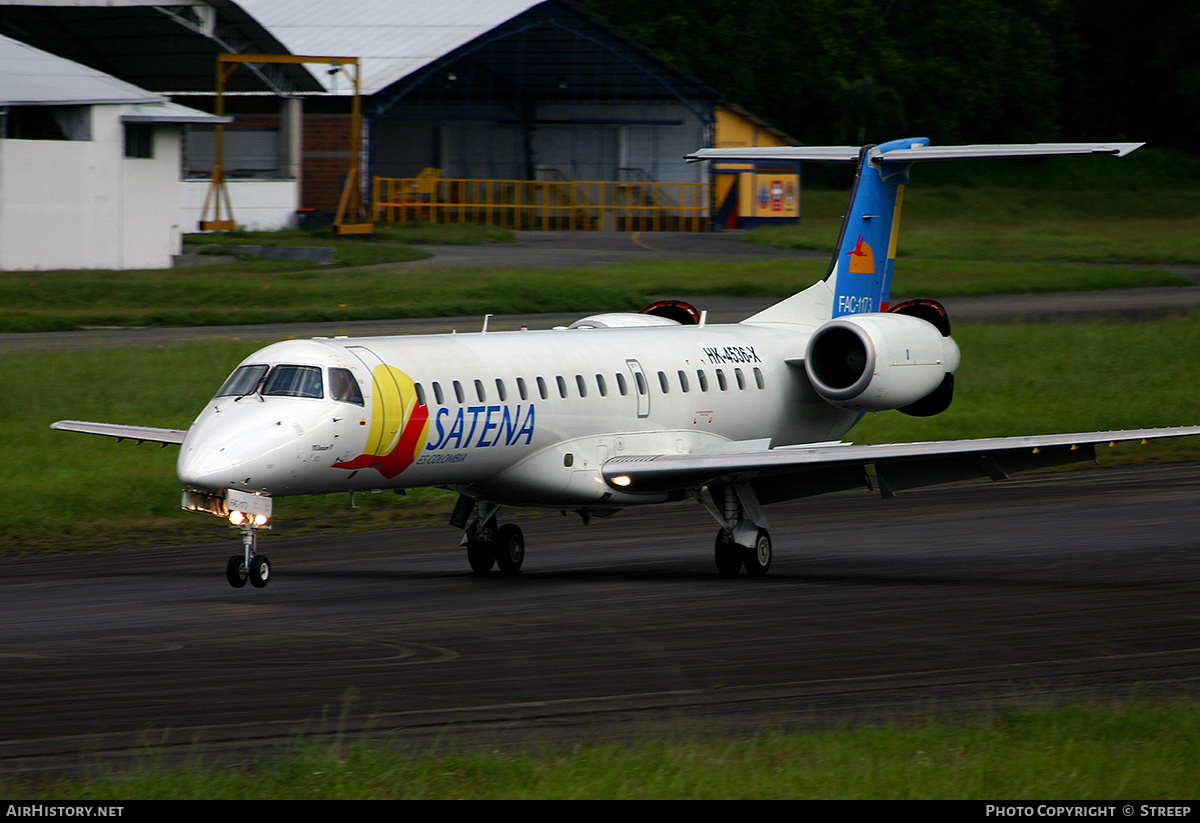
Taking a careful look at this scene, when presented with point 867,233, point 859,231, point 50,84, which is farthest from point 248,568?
point 50,84

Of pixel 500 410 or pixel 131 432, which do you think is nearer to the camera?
pixel 500 410

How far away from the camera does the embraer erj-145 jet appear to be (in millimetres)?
17391

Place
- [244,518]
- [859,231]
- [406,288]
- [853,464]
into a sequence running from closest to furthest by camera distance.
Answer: [244,518]
[853,464]
[859,231]
[406,288]

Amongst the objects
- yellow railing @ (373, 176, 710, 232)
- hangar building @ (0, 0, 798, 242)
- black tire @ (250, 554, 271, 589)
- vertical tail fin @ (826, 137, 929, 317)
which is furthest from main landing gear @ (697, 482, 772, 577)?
yellow railing @ (373, 176, 710, 232)

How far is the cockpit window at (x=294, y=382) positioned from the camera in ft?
57.6

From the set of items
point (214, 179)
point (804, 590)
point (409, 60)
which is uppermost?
point (409, 60)

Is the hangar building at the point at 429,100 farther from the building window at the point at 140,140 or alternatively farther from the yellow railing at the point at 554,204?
the building window at the point at 140,140

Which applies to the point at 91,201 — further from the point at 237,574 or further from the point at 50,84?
the point at 237,574

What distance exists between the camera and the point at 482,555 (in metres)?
20.3

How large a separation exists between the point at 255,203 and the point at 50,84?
1465 centimetres

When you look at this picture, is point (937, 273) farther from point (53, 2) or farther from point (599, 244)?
point (53, 2)

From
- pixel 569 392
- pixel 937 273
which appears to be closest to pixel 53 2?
pixel 937 273

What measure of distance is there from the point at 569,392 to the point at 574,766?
10.0 m
